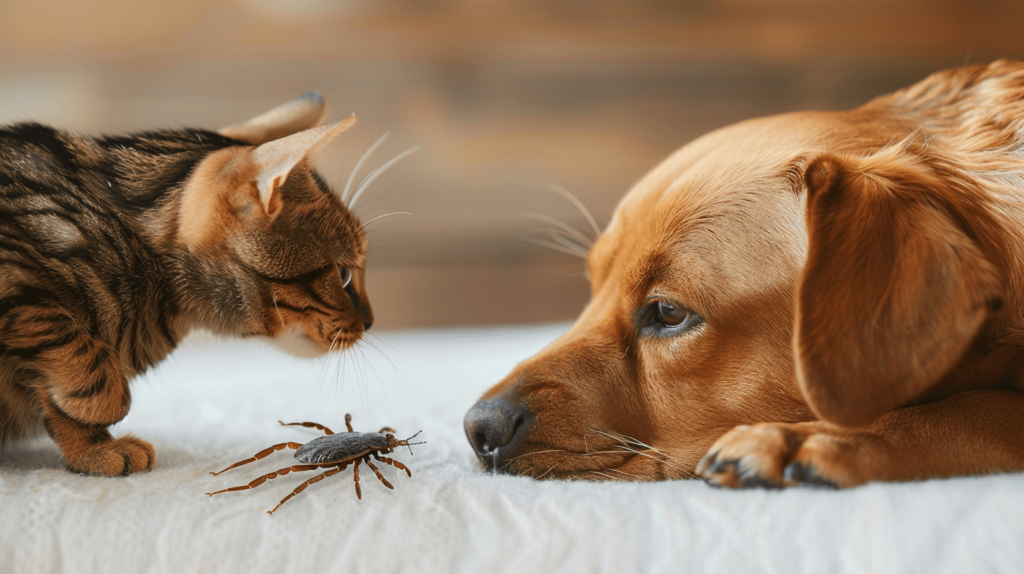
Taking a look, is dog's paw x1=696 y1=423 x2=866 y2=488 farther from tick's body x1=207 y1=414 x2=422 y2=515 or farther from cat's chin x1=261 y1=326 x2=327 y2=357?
cat's chin x1=261 y1=326 x2=327 y2=357

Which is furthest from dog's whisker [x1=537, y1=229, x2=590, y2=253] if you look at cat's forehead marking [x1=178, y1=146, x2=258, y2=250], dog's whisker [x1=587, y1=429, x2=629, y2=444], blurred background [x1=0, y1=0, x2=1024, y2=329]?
cat's forehead marking [x1=178, y1=146, x2=258, y2=250]

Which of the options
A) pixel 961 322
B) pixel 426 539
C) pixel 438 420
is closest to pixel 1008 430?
pixel 961 322

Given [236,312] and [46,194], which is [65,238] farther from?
[236,312]

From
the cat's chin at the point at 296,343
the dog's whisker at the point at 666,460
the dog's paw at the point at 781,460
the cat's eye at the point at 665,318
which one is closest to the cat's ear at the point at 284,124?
the cat's chin at the point at 296,343

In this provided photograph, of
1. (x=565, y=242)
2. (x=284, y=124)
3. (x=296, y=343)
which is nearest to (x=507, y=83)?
(x=565, y=242)

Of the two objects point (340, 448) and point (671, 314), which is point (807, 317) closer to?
point (671, 314)

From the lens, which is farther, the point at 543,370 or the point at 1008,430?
the point at 543,370
